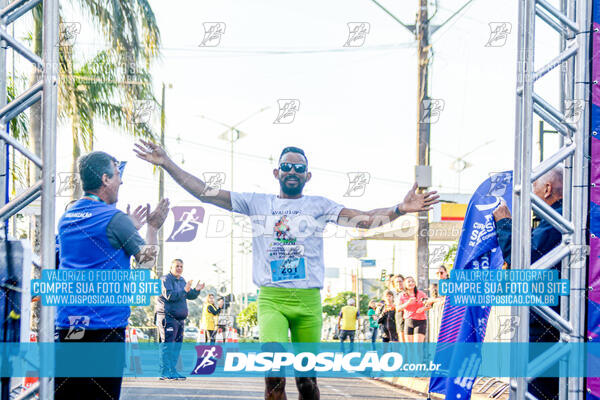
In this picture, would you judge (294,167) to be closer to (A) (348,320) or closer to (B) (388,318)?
(A) (348,320)

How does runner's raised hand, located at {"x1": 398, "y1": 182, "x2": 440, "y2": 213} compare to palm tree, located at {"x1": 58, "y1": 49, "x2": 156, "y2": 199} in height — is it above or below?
below

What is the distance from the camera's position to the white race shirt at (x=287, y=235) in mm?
5398

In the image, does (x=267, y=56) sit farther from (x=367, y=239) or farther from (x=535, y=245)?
(x=535, y=245)

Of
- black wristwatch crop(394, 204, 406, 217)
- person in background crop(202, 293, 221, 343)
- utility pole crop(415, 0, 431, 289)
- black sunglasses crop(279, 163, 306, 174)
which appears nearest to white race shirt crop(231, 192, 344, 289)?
black sunglasses crop(279, 163, 306, 174)

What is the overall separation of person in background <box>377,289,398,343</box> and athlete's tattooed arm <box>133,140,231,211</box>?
2.47 m

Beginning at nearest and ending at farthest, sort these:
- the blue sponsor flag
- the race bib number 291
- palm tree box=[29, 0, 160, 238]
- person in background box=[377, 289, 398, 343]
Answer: the race bib number 291 → the blue sponsor flag → palm tree box=[29, 0, 160, 238] → person in background box=[377, 289, 398, 343]

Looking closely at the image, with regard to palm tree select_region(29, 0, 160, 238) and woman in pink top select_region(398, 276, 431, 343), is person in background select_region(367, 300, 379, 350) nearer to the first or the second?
woman in pink top select_region(398, 276, 431, 343)

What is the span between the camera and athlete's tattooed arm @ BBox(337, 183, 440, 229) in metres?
5.28

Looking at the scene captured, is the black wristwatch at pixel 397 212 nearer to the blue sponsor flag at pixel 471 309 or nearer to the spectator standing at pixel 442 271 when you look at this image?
the blue sponsor flag at pixel 471 309

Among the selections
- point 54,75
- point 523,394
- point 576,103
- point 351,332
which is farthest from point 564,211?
point 54,75

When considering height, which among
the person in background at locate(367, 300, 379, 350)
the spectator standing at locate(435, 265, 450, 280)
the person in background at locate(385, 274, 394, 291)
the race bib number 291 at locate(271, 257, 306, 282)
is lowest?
the person in background at locate(367, 300, 379, 350)

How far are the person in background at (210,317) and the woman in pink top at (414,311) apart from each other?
176 cm

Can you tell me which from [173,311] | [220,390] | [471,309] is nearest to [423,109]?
[471,309]

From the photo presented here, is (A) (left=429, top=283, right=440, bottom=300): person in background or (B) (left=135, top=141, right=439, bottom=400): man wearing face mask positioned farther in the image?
(A) (left=429, top=283, right=440, bottom=300): person in background
